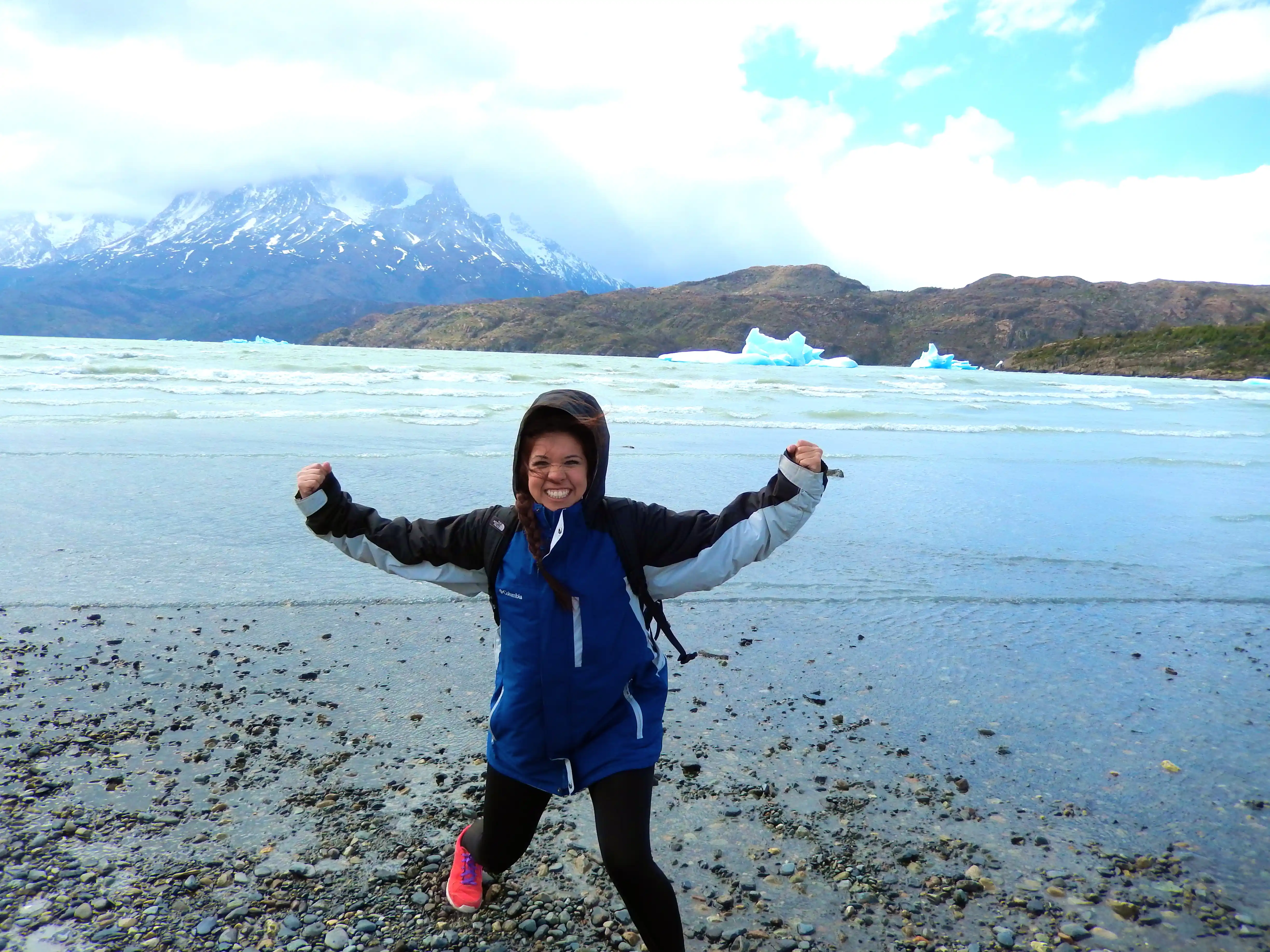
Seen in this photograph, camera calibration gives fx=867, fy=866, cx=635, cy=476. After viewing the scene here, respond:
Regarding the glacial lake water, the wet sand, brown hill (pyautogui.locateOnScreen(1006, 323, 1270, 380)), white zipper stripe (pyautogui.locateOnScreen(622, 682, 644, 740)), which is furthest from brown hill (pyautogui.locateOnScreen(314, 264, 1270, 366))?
white zipper stripe (pyautogui.locateOnScreen(622, 682, 644, 740))

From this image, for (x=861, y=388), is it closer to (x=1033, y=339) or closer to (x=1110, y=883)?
(x=1110, y=883)

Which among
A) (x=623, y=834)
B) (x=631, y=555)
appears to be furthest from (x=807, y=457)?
(x=623, y=834)

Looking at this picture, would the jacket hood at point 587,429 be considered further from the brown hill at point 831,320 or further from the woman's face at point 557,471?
the brown hill at point 831,320

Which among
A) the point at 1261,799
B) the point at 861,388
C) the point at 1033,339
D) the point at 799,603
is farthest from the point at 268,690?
the point at 1033,339

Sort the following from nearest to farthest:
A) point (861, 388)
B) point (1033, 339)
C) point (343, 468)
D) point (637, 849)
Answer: point (637, 849), point (343, 468), point (861, 388), point (1033, 339)

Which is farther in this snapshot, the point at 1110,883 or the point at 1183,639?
the point at 1183,639

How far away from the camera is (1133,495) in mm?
9211

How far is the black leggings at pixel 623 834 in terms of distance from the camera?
2.05 meters

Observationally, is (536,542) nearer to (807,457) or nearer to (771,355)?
(807,457)

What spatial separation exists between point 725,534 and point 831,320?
162 metres

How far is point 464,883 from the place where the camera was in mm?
2404

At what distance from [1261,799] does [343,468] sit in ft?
26.8

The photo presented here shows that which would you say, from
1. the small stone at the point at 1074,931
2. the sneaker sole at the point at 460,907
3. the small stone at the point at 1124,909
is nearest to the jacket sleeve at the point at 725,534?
the sneaker sole at the point at 460,907

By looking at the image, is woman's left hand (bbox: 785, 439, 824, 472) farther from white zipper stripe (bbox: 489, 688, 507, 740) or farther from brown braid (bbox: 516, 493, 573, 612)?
white zipper stripe (bbox: 489, 688, 507, 740)
